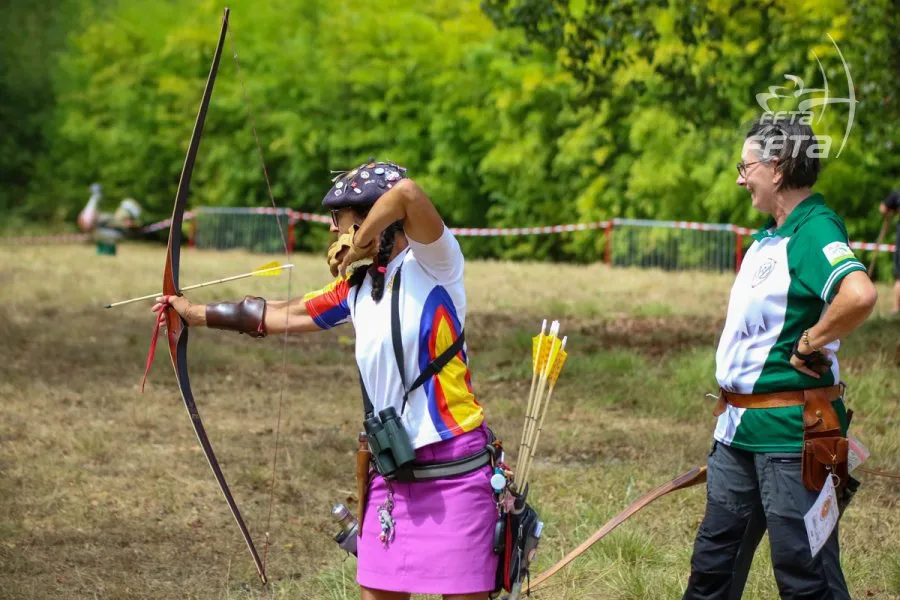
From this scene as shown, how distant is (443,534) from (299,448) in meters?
4.20

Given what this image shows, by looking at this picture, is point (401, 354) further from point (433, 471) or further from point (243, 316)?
point (243, 316)

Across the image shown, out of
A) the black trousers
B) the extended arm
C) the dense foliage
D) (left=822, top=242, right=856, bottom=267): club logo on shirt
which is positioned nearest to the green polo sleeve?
(left=822, top=242, right=856, bottom=267): club logo on shirt

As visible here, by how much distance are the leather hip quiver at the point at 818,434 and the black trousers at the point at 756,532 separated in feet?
0.14

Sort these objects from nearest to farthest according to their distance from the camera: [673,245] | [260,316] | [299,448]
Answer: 1. [260,316]
2. [299,448]
3. [673,245]

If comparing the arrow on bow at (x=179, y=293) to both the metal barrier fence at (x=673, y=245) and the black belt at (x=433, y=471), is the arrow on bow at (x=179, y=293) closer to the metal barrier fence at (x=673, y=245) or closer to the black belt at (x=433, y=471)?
the black belt at (x=433, y=471)

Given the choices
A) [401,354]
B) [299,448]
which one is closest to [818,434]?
[401,354]

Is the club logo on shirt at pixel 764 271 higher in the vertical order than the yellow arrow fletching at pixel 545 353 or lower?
higher

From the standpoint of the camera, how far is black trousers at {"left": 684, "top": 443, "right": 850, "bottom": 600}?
140 inches

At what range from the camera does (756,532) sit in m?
3.85

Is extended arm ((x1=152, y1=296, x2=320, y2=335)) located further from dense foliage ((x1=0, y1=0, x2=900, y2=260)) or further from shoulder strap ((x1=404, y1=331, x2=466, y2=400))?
dense foliage ((x1=0, y1=0, x2=900, y2=260))

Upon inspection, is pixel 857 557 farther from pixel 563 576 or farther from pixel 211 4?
pixel 211 4

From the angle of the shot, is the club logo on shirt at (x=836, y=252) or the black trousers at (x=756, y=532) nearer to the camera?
the club logo on shirt at (x=836, y=252)

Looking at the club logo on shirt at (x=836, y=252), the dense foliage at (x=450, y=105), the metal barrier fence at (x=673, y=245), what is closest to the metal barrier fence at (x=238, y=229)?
the dense foliage at (x=450, y=105)

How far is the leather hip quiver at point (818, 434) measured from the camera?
3.54 meters
